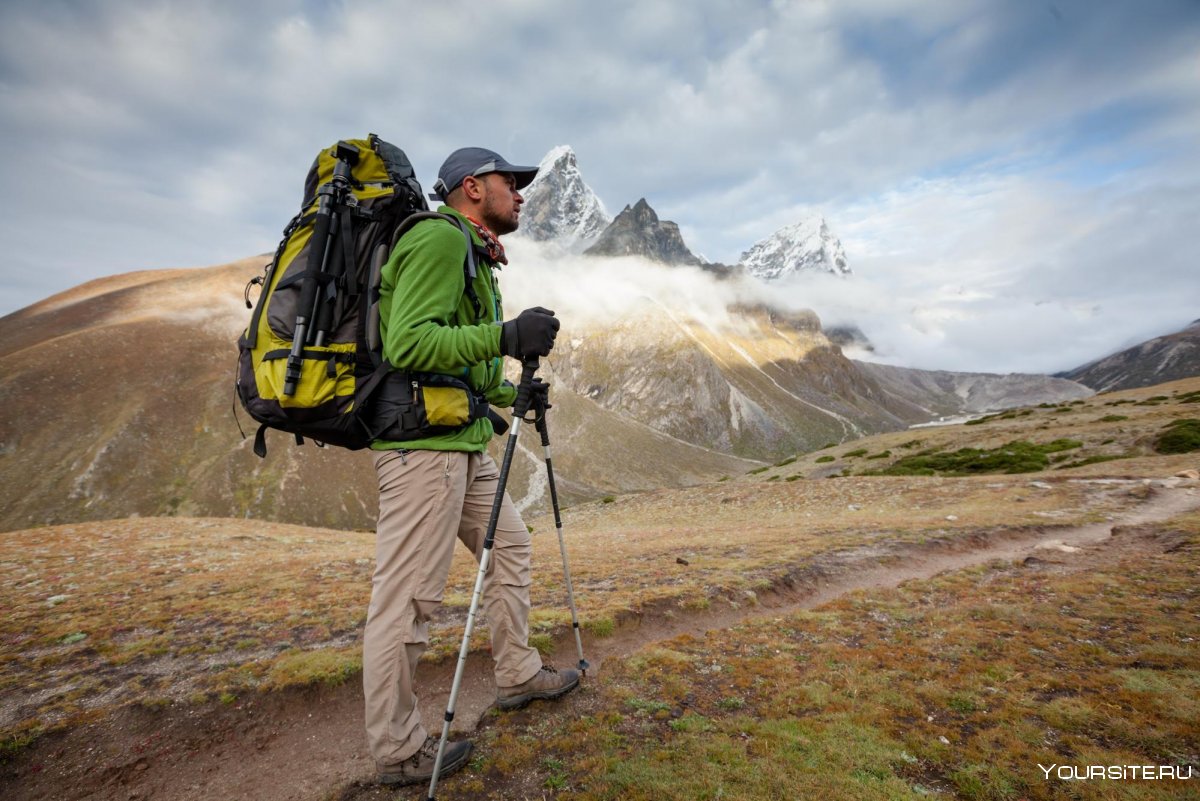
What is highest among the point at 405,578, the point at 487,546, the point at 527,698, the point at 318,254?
the point at 318,254

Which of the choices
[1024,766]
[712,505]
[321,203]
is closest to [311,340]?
[321,203]

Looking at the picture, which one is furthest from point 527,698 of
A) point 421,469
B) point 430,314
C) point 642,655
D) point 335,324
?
point 335,324

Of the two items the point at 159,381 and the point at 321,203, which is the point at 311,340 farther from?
the point at 159,381

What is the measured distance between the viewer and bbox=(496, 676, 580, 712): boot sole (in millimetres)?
5922

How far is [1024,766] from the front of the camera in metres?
4.57

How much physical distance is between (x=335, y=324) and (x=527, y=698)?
4.71 meters

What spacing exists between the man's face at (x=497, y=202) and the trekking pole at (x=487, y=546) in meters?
1.75

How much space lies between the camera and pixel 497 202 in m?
5.66

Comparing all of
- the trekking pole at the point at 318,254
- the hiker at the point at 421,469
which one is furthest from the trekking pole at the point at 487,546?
the trekking pole at the point at 318,254

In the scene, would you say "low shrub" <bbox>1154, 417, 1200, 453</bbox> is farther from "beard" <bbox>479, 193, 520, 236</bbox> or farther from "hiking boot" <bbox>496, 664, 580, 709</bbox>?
"beard" <bbox>479, 193, 520, 236</bbox>

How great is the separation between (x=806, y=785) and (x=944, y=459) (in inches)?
1708

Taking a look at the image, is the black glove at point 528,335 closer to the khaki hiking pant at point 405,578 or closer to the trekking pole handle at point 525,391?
the trekking pole handle at point 525,391

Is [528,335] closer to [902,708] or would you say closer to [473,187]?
[473,187]

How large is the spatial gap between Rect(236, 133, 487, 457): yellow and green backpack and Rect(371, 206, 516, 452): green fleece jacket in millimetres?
132
